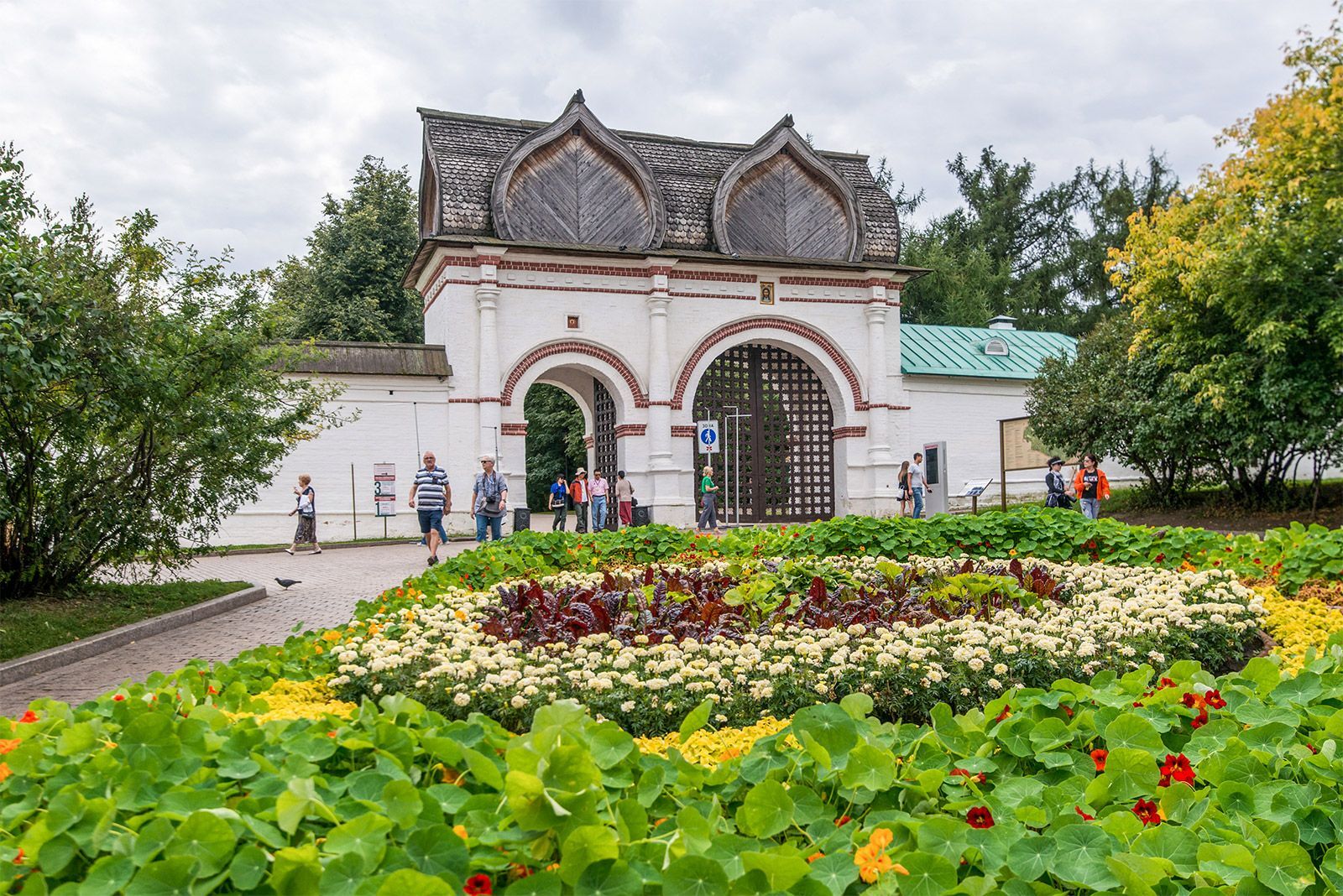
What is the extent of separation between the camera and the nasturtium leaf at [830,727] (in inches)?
85.7

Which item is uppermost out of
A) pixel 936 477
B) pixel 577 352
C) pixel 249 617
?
pixel 577 352

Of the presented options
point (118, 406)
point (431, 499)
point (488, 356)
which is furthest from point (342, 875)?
point (488, 356)

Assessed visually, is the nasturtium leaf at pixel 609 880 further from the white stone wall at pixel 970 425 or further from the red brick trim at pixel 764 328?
the white stone wall at pixel 970 425

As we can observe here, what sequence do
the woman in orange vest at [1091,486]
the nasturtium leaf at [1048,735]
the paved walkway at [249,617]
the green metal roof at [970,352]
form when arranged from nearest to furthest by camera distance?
1. the nasturtium leaf at [1048,735]
2. the paved walkway at [249,617]
3. the woman in orange vest at [1091,486]
4. the green metal roof at [970,352]

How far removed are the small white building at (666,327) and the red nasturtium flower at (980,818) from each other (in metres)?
19.3

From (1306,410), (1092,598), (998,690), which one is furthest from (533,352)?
(998,690)

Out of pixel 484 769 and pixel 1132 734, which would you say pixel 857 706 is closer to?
pixel 1132 734

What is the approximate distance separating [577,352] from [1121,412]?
11.5 meters

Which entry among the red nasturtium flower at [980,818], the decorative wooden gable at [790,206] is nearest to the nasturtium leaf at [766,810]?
the red nasturtium flower at [980,818]

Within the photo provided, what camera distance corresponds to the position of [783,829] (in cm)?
189

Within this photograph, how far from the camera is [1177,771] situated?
2383 millimetres

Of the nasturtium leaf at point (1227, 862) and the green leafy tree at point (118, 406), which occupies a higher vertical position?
the green leafy tree at point (118, 406)

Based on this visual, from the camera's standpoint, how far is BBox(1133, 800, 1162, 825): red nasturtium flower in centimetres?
217

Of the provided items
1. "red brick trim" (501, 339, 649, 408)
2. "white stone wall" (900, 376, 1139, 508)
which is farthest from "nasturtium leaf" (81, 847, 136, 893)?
"white stone wall" (900, 376, 1139, 508)
